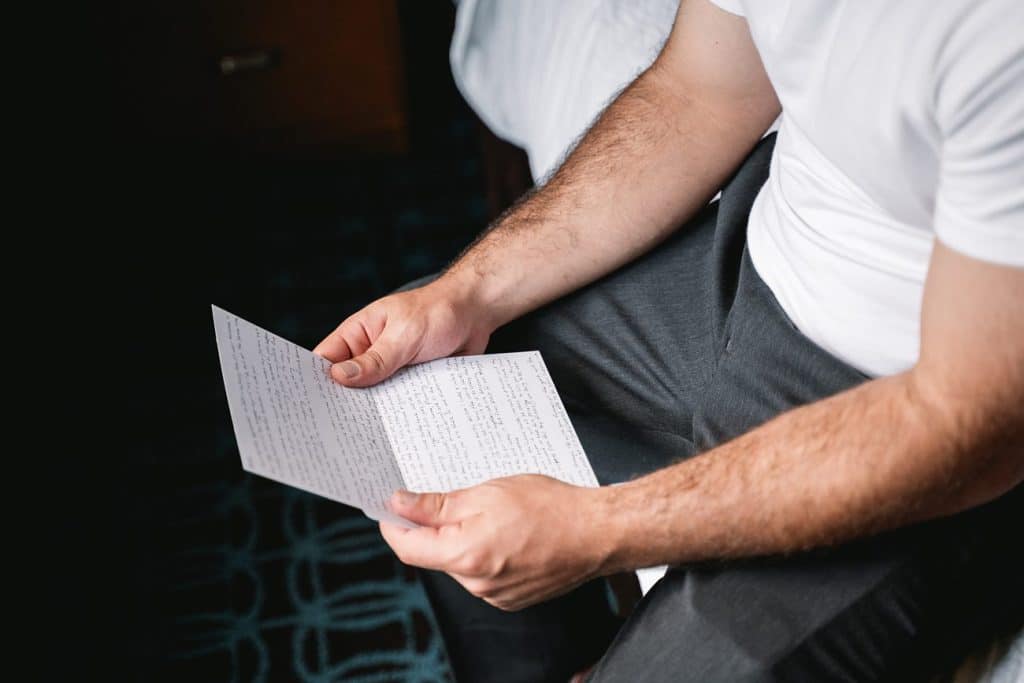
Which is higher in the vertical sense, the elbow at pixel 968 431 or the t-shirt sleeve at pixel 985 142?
the t-shirt sleeve at pixel 985 142

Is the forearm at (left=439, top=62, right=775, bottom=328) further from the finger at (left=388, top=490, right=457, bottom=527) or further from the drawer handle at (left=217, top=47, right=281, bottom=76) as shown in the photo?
the drawer handle at (left=217, top=47, right=281, bottom=76)

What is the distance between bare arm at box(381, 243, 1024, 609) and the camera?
579 mm

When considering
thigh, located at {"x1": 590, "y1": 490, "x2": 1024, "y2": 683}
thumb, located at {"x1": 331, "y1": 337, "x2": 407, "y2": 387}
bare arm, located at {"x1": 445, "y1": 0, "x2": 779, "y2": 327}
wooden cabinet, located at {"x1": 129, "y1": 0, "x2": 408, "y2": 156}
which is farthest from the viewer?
wooden cabinet, located at {"x1": 129, "y1": 0, "x2": 408, "y2": 156}

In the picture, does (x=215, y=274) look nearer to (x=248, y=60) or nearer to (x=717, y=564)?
(x=248, y=60)

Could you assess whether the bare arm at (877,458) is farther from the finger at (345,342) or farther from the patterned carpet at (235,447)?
the patterned carpet at (235,447)

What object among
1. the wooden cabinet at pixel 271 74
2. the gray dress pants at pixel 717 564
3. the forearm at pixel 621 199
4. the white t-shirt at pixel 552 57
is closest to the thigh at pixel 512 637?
the gray dress pants at pixel 717 564

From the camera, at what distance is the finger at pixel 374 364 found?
759 millimetres

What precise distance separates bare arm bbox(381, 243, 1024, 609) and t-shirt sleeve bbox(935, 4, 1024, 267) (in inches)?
0.7

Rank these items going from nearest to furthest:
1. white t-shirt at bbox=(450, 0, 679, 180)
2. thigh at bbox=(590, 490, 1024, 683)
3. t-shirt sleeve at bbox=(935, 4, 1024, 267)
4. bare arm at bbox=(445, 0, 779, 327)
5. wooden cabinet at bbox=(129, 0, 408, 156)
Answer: t-shirt sleeve at bbox=(935, 4, 1024, 267) → thigh at bbox=(590, 490, 1024, 683) → bare arm at bbox=(445, 0, 779, 327) → white t-shirt at bbox=(450, 0, 679, 180) → wooden cabinet at bbox=(129, 0, 408, 156)

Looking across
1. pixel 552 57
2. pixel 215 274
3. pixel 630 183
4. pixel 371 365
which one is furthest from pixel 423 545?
pixel 215 274

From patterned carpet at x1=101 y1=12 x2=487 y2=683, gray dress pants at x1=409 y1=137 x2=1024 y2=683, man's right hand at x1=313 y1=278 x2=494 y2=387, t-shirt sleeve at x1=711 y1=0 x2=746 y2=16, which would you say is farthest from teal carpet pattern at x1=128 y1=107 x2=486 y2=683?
t-shirt sleeve at x1=711 y1=0 x2=746 y2=16

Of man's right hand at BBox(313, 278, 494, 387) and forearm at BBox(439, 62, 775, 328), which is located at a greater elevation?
forearm at BBox(439, 62, 775, 328)

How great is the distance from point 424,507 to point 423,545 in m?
0.02

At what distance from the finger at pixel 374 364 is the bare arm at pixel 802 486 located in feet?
0.42
